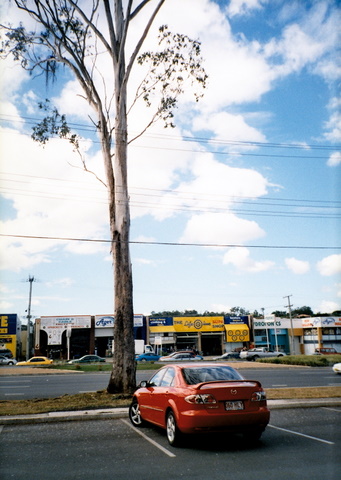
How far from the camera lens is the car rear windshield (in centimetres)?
745

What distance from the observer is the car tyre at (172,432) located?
698cm

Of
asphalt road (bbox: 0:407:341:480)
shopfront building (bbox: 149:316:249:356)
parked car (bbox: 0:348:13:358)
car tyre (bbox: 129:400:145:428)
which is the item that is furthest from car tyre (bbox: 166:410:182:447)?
shopfront building (bbox: 149:316:249:356)

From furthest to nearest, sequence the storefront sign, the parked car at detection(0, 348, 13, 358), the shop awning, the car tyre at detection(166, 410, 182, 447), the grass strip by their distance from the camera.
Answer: the shop awning, the storefront sign, the parked car at detection(0, 348, 13, 358), the grass strip, the car tyre at detection(166, 410, 182, 447)

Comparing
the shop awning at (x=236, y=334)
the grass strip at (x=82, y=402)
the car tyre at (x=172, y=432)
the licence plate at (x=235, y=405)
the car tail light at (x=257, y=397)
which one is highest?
the shop awning at (x=236, y=334)

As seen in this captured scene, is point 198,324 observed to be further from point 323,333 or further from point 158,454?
point 158,454

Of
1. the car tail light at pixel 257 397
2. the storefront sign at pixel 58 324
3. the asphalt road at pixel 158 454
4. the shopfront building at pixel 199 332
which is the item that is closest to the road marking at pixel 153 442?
the asphalt road at pixel 158 454

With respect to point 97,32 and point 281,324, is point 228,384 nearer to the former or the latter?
point 97,32

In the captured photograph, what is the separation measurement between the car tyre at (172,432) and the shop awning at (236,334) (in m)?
55.2

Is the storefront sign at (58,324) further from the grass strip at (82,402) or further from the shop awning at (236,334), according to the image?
the grass strip at (82,402)

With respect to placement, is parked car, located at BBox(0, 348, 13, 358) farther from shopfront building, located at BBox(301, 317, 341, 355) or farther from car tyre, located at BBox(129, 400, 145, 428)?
car tyre, located at BBox(129, 400, 145, 428)

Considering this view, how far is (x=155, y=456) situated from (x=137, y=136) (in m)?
13.1

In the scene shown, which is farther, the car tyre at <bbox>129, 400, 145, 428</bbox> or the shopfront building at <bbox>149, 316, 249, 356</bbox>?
the shopfront building at <bbox>149, 316, 249, 356</bbox>

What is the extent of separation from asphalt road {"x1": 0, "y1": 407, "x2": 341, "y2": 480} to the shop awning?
53.0 meters

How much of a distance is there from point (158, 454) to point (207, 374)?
1576mm
